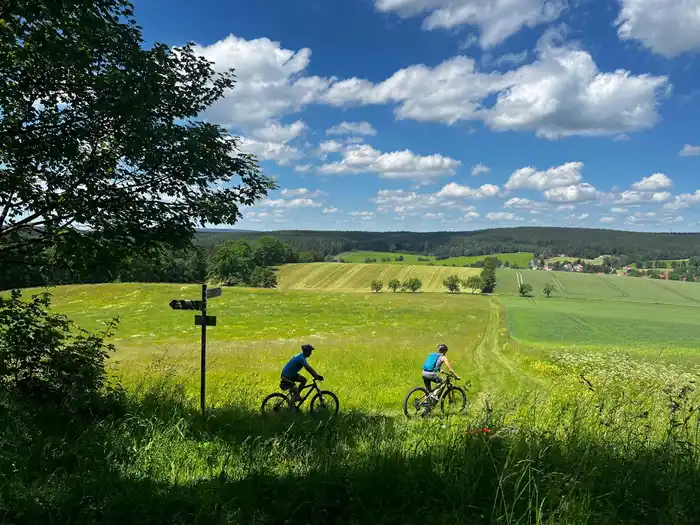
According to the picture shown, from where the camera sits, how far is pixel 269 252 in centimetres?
14625

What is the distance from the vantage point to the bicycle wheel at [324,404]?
982cm

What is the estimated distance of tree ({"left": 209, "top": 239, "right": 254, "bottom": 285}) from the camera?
98812 millimetres

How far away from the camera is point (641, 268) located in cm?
15612

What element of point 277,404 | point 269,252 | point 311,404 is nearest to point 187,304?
point 277,404

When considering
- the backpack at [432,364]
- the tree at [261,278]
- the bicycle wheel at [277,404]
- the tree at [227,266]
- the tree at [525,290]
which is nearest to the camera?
the bicycle wheel at [277,404]

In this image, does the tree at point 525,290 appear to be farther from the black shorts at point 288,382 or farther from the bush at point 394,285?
the black shorts at point 288,382

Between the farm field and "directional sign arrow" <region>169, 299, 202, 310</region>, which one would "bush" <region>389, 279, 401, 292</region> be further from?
"directional sign arrow" <region>169, 299, 202, 310</region>

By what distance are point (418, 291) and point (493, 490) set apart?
110740 millimetres

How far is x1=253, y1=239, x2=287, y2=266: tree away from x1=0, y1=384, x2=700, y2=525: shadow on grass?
5413 inches

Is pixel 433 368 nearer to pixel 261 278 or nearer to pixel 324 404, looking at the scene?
pixel 324 404

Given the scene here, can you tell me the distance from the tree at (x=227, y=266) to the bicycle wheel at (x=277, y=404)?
8927cm

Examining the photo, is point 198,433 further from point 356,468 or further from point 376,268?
point 376,268

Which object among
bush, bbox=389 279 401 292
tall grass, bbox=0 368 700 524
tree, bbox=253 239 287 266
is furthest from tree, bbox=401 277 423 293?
tall grass, bbox=0 368 700 524

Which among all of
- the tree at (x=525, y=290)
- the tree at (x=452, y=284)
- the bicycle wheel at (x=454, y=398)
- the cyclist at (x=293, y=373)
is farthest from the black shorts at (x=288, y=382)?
the tree at (x=452, y=284)
